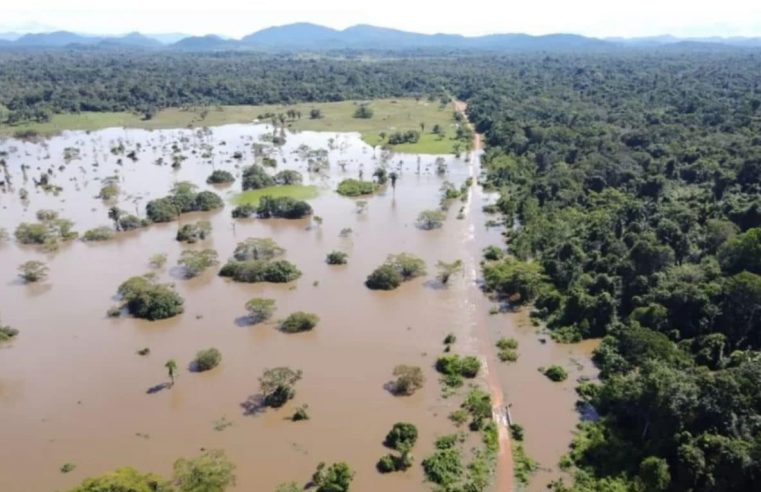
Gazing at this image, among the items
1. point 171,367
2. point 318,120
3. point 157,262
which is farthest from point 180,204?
point 318,120

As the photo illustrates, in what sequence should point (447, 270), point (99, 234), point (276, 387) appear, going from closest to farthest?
point (276, 387)
point (447, 270)
point (99, 234)

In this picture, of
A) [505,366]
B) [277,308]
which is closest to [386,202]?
[277,308]

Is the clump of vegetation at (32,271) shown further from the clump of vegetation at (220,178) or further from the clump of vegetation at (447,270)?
the clump of vegetation at (447,270)

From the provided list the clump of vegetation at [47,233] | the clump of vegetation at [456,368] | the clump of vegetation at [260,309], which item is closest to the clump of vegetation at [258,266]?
the clump of vegetation at [260,309]

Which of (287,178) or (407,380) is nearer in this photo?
(407,380)

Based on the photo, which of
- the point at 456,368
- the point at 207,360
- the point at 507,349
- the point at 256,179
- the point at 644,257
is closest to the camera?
the point at 456,368

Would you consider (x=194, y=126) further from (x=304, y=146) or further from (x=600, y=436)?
(x=600, y=436)

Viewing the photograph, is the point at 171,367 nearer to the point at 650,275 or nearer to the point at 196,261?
the point at 196,261
